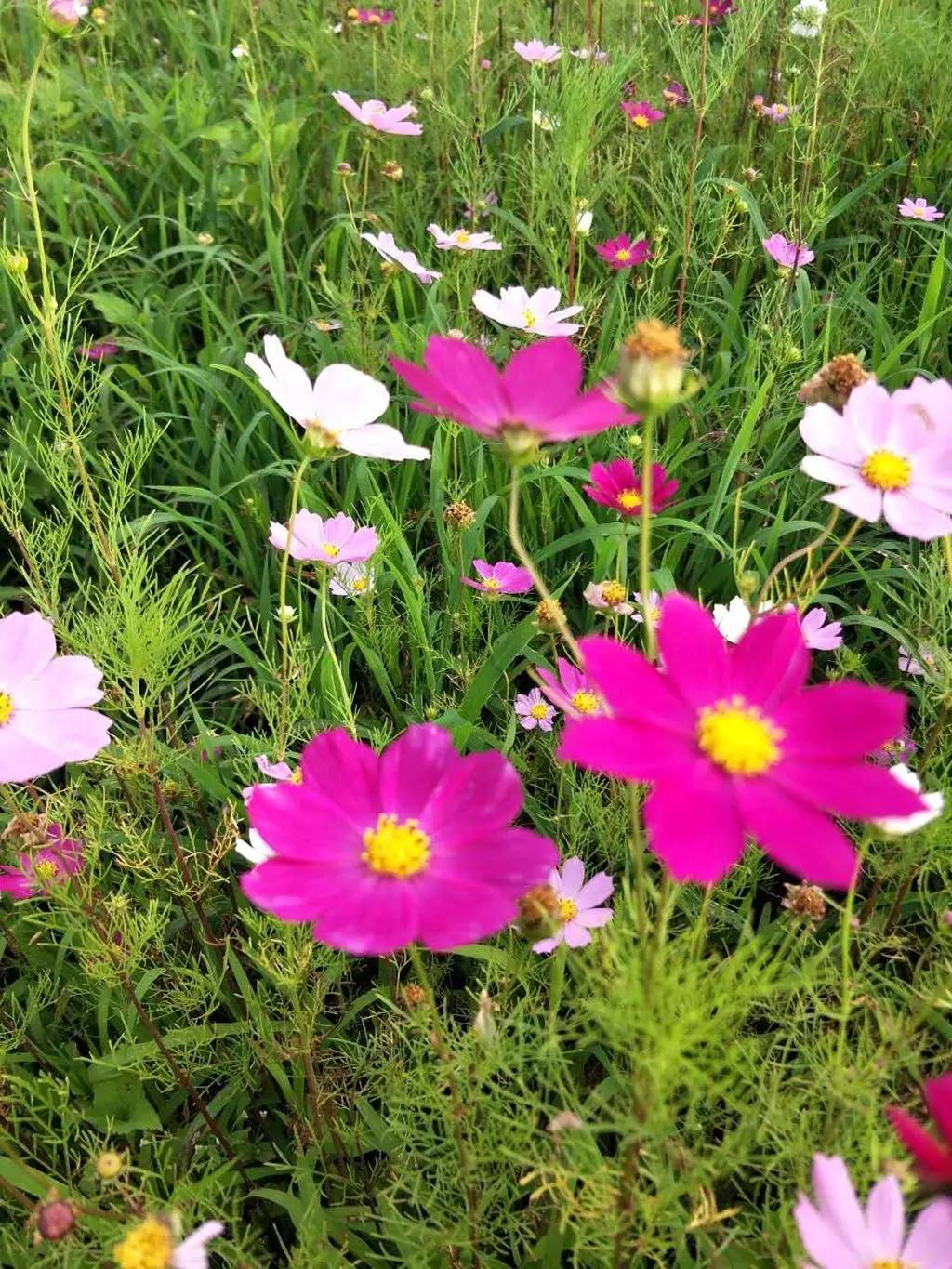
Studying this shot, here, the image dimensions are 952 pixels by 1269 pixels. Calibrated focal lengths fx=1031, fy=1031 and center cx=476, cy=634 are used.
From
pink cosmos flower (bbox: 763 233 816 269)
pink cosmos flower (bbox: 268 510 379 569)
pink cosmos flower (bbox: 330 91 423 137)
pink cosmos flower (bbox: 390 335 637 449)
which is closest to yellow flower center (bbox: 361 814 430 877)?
pink cosmos flower (bbox: 390 335 637 449)

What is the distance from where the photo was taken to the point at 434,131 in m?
2.17

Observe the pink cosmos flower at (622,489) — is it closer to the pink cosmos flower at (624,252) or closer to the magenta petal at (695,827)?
the pink cosmos flower at (624,252)

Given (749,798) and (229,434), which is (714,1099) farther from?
(229,434)

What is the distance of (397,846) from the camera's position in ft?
2.17

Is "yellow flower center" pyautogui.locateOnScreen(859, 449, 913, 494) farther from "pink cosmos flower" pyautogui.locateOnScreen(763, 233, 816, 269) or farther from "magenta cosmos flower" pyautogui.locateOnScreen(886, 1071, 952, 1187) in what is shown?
"pink cosmos flower" pyautogui.locateOnScreen(763, 233, 816, 269)

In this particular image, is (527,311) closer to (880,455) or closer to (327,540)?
(327,540)

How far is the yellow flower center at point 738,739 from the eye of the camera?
1.92 feet

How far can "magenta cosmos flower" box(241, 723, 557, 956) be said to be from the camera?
0.58 meters

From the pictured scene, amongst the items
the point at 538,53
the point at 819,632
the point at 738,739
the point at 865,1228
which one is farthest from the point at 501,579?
the point at 538,53

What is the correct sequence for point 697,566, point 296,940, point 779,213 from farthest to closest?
point 779,213, point 697,566, point 296,940

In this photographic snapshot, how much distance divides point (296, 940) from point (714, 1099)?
1.33 ft

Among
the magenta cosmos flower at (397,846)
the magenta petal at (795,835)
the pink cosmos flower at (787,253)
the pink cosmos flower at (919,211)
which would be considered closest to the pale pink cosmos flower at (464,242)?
the pink cosmos flower at (787,253)

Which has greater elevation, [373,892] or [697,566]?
[373,892]

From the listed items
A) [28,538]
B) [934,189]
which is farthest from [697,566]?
[934,189]
